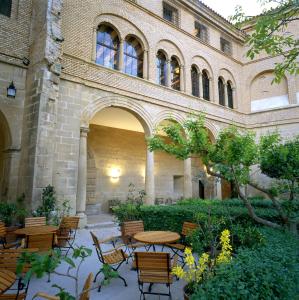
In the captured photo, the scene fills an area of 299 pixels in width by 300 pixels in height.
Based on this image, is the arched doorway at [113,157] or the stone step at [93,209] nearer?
the stone step at [93,209]

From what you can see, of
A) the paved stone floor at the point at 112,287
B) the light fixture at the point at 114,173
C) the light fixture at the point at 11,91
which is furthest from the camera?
the light fixture at the point at 114,173

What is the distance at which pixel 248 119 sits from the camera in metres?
17.9

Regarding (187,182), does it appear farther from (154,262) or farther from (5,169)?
(154,262)

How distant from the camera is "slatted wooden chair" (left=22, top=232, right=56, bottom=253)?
4.81 meters

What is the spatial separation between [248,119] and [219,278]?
16.8 meters

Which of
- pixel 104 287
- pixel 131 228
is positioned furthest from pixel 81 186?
pixel 104 287

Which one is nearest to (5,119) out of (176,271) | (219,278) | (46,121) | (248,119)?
(46,121)

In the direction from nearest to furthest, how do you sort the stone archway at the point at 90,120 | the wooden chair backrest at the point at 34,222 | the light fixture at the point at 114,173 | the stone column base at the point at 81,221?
1. the wooden chair backrest at the point at 34,222
2. the stone column base at the point at 81,221
3. the stone archway at the point at 90,120
4. the light fixture at the point at 114,173

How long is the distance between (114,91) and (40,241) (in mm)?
7290

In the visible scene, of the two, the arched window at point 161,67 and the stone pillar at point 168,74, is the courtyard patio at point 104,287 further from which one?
the arched window at point 161,67

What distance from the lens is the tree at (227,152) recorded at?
204 inches

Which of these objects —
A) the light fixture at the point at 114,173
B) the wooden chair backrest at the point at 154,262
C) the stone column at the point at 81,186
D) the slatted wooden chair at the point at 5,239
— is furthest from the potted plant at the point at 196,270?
the light fixture at the point at 114,173

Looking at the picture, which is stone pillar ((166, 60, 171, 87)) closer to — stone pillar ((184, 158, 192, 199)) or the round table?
stone pillar ((184, 158, 192, 199))

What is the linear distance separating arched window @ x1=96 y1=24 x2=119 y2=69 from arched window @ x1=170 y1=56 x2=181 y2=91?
3.70m
